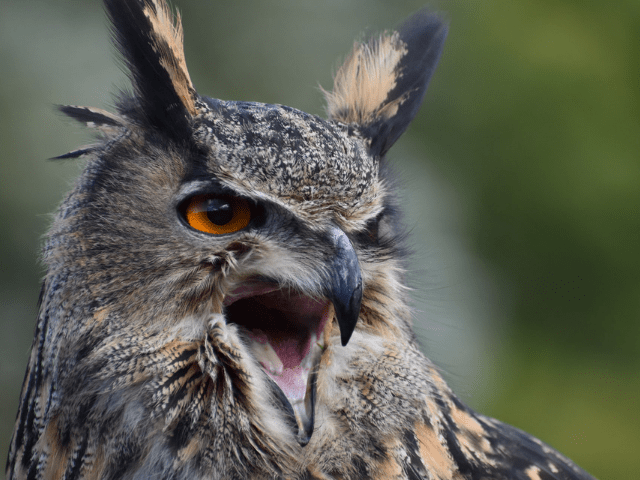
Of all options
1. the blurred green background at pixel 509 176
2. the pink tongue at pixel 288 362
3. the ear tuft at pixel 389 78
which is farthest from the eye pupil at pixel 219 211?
the blurred green background at pixel 509 176

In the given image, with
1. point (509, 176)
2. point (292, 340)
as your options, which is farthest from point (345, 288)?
point (509, 176)

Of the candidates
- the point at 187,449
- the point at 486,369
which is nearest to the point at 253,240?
the point at 187,449

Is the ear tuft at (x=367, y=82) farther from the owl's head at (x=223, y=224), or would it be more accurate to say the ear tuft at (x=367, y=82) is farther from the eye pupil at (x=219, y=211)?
the eye pupil at (x=219, y=211)

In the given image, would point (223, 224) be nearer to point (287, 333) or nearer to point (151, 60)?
point (287, 333)

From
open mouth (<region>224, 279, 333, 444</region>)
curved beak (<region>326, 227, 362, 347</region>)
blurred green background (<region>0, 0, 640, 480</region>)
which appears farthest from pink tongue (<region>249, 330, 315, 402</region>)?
blurred green background (<region>0, 0, 640, 480</region>)

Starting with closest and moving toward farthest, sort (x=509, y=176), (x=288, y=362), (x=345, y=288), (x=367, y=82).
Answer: (x=345, y=288) < (x=288, y=362) < (x=367, y=82) < (x=509, y=176)

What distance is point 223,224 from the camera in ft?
3.50

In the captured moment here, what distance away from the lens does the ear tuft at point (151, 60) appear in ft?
3.83

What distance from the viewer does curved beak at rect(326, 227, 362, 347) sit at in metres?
1.02

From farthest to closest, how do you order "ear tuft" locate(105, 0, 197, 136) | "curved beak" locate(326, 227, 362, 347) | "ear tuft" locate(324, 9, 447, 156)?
"ear tuft" locate(324, 9, 447, 156)
"ear tuft" locate(105, 0, 197, 136)
"curved beak" locate(326, 227, 362, 347)

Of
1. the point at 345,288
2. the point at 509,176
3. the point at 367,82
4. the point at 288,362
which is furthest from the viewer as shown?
the point at 509,176

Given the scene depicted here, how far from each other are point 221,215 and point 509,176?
534 centimetres

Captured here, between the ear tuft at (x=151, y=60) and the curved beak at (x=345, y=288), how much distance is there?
0.42 meters

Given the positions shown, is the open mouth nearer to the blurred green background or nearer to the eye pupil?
the eye pupil
